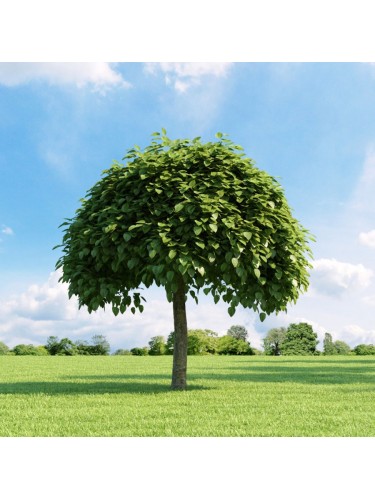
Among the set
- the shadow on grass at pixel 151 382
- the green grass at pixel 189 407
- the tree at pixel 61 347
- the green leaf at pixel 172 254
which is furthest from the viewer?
the tree at pixel 61 347

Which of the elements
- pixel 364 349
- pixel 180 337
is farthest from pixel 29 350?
pixel 180 337

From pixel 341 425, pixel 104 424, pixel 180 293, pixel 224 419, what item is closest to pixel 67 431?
pixel 104 424

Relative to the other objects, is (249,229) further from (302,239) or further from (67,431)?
(67,431)

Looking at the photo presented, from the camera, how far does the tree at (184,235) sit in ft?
34.6

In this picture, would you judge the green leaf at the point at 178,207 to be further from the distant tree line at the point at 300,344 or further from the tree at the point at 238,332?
the distant tree line at the point at 300,344

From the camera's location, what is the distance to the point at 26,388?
1329 centimetres

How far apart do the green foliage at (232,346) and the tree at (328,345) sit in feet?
24.3

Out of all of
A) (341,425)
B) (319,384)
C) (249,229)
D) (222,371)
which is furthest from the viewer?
(222,371)

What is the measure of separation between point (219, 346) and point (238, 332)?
1.82 m

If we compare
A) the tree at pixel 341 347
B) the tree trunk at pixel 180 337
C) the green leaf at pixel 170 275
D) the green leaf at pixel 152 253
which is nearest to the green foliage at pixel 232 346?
the tree at pixel 341 347

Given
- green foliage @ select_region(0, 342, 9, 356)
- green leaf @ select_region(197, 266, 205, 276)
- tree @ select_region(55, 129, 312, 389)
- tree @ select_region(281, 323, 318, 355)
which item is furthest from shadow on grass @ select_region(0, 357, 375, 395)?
green foliage @ select_region(0, 342, 9, 356)

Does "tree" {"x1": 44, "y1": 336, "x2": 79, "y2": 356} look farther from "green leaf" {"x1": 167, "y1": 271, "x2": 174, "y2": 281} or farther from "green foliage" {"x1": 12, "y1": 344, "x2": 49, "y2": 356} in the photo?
"green leaf" {"x1": 167, "y1": 271, "x2": 174, "y2": 281}

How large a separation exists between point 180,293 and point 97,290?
73.8 inches

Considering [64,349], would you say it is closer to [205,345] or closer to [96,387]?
[205,345]
